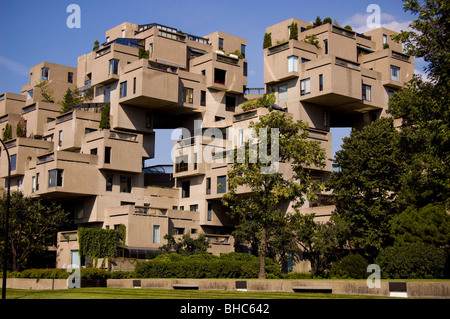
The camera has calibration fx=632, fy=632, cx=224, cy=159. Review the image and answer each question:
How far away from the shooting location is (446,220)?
39.9m

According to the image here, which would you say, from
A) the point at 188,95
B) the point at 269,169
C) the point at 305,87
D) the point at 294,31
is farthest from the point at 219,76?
the point at 269,169

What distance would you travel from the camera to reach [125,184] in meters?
65.3

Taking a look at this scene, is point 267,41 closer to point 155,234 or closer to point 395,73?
point 395,73

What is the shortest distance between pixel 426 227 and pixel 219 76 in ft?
126

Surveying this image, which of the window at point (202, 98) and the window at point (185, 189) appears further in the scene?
the window at point (202, 98)

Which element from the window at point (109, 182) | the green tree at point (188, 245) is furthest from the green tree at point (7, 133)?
the green tree at point (188, 245)

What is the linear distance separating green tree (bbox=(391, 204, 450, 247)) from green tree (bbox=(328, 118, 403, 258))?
16.4ft

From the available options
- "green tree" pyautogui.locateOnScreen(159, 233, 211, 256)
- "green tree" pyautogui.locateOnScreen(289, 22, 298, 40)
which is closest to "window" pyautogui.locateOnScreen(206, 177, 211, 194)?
"green tree" pyautogui.locateOnScreen(159, 233, 211, 256)

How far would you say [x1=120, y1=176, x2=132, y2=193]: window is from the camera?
→ 65.1 m

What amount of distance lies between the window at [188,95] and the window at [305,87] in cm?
1252

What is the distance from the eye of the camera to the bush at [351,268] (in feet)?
145

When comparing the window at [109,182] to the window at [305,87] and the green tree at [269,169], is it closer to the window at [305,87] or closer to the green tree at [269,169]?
the window at [305,87]
